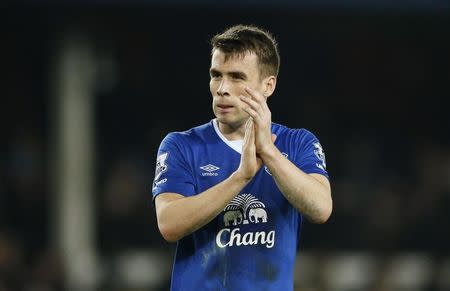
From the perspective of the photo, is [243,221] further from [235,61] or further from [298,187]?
[235,61]

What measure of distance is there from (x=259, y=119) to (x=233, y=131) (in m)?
0.45

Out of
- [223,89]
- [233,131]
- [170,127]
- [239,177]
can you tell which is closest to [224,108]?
[223,89]

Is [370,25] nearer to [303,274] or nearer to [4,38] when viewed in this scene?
[303,274]

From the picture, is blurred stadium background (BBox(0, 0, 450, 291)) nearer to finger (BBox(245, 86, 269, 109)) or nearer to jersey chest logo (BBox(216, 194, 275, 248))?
jersey chest logo (BBox(216, 194, 275, 248))

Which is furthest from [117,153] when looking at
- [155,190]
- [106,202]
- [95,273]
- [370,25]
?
[155,190]

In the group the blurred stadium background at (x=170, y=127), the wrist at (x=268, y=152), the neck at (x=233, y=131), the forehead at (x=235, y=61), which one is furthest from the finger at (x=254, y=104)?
the blurred stadium background at (x=170, y=127)

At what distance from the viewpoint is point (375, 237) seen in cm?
1306

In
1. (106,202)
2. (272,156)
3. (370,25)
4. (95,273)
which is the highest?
(370,25)

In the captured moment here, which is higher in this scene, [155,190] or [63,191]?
[155,190]

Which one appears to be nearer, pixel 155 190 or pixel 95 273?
pixel 155 190

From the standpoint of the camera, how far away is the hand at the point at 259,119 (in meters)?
4.50

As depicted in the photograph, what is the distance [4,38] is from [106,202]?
2.54m

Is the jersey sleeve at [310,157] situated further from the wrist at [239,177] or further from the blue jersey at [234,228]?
the wrist at [239,177]

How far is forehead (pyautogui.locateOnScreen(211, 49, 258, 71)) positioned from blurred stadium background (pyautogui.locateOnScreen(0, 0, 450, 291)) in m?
7.08
